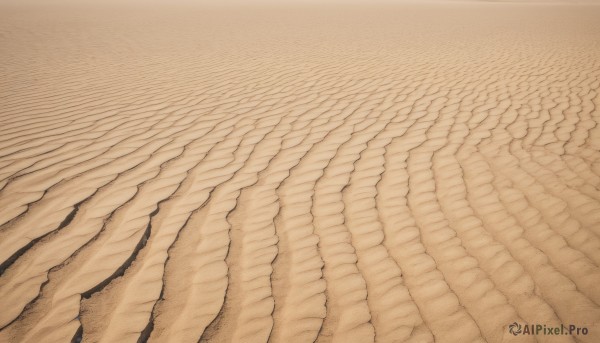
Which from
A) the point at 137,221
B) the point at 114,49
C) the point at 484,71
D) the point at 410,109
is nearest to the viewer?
the point at 137,221

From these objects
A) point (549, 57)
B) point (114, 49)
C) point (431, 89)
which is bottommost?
point (549, 57)

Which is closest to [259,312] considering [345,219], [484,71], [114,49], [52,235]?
[345,219]

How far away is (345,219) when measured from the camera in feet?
8.67

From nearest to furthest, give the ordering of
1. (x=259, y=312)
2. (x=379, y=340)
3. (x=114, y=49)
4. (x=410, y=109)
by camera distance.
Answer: (x=379, y=340), (x=259, y=312), (x=410, y=109), (x=114, y=49)

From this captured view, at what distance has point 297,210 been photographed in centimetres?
274

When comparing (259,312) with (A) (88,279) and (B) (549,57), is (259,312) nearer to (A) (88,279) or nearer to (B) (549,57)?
(A) (88,279)

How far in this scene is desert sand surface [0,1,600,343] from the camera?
1.87m

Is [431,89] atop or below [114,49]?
below

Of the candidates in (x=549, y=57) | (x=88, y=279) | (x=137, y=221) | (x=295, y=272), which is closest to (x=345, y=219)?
(x=295, y=272)

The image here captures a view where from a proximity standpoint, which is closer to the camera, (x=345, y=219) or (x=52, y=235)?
(x=52, y=235)

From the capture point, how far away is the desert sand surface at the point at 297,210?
1871 millimetres

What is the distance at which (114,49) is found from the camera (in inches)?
364

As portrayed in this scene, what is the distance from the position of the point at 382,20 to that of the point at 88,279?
16.9m

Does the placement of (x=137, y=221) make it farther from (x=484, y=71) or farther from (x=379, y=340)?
(x=484, y=71)
